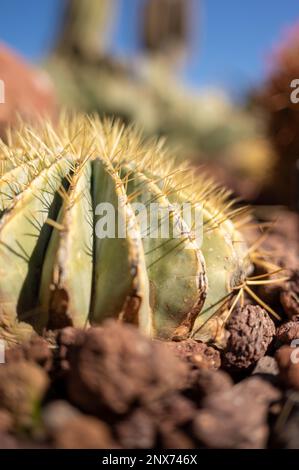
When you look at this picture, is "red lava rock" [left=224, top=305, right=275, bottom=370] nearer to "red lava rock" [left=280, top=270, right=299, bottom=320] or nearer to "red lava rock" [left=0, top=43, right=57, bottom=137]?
"red lava rock" [left=280, top=270, right=299, bottom=320]

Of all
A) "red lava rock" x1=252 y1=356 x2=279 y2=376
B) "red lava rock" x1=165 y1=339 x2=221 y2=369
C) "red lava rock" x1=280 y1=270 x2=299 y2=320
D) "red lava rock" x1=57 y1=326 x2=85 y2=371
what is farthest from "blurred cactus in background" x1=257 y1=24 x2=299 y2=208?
"red lava rock" x1=57 y1=326 x2=85 y2=371

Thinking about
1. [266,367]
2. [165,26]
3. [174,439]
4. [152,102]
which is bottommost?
[174,439]

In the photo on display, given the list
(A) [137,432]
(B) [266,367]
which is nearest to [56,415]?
(A) [137,432]

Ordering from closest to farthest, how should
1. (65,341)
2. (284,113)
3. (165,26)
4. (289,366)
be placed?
(289,366) → (65,341) → (284,113) → (165,26)

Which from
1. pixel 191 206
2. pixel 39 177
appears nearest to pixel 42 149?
pixel 39 177

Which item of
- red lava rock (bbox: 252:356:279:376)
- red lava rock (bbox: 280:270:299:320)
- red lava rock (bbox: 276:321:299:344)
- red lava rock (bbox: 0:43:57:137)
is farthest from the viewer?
red lava rock (bbox: 0:43:57:137)

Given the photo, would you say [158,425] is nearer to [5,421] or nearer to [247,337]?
[5,421]
